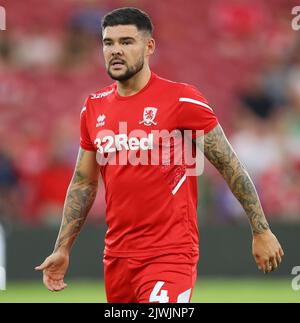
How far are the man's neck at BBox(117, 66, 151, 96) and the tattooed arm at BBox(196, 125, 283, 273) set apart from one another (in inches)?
22.4

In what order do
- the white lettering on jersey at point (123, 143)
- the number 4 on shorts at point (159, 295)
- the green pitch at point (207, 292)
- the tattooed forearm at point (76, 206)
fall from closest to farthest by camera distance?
the number 4 on shorts at point (159, 295)
the white lettering on jersey at point (123, 143)
the tattooed forearm at point (76, 206)
the green pitch at point (207, 292)

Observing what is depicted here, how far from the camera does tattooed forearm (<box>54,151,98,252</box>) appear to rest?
23.9ft

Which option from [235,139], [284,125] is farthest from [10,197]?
[284,125]

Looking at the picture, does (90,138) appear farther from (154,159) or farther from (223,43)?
(223,43)

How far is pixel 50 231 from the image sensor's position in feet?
47.3

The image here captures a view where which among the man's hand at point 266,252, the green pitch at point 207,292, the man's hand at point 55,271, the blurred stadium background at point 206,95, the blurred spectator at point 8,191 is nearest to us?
the man's hand at point 266,252

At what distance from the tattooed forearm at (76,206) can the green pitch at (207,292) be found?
499cm

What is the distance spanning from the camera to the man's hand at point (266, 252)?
6668 millimetres

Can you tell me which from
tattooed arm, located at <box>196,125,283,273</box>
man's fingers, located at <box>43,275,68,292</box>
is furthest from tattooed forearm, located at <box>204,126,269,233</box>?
man's fingers, located at <box>43,275,68,292</box>

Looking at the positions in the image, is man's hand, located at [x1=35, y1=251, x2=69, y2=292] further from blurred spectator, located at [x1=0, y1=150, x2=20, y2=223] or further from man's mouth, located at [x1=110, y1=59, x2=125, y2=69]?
blurred spectator, located at [x1=0, y1=150, x2=20, y2=223]

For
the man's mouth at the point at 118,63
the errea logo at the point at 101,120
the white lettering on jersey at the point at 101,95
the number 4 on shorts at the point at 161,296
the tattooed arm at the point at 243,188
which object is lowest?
the number 4 on shorts at the point at 161,296

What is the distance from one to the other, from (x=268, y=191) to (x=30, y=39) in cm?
529

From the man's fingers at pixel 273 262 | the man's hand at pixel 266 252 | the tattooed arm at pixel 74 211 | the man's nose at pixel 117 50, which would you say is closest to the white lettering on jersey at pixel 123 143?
the tattooed arm at pixel 74 211

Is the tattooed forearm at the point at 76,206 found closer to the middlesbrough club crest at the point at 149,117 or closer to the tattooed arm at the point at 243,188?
the middlesbrough club crest at the point at 149,117
